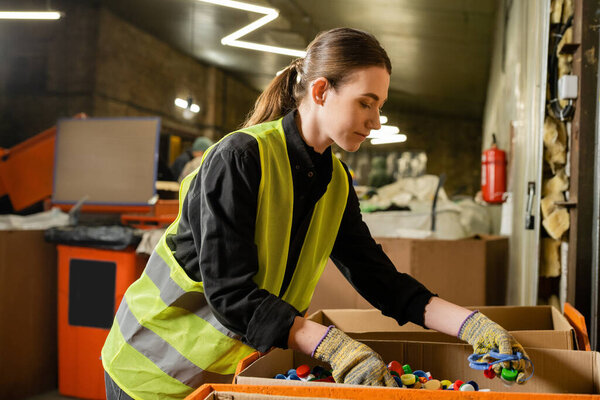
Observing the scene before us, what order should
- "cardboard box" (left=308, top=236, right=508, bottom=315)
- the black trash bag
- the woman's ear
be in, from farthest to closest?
the black trash bag, "cardboard box" (left=308, top=236, right=508, bottom=315), the woman's ear

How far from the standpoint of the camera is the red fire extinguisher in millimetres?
4242

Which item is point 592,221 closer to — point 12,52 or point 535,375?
point 535,375

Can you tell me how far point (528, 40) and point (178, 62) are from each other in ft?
31.5

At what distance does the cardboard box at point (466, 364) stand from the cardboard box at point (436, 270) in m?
1.44

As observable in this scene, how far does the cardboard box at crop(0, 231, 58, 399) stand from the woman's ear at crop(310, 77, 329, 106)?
239 centimetres

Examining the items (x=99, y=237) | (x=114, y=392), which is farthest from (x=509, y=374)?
(x=99, y=237)

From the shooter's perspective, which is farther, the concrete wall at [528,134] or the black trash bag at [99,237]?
the black trash bag at [99,237]

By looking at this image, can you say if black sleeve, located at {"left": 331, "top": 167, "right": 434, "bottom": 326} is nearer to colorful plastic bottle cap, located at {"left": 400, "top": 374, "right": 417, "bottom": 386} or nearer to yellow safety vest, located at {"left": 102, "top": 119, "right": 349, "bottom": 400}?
yellow safety vest, located at {"left": 102, "top": 119, "right": 349, "bottom": 400}

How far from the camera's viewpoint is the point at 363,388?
2.59ft

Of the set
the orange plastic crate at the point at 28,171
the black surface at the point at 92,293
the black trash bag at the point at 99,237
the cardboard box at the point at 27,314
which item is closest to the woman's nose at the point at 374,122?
the black trash bag at the point at 99,237

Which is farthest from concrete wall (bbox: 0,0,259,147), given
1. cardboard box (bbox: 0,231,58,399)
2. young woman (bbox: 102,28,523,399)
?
young woman (bbox: 102,28,523,399)

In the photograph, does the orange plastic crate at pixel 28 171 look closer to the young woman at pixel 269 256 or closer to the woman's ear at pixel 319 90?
the young woman at pixel 269 256

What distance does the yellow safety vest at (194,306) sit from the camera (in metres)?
1.05

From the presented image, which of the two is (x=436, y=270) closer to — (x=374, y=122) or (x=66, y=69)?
(x=374, y=122)
